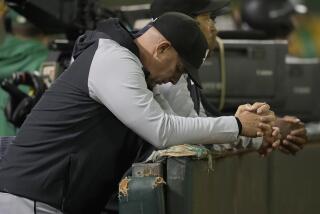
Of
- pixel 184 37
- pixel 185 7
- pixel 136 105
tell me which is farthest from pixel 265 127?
pixel 185 7

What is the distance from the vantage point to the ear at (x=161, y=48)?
3715 millimetres

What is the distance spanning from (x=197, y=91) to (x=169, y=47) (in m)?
0.94

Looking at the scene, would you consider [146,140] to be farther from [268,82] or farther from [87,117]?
[268,82]

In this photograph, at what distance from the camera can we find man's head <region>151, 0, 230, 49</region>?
4641 mm

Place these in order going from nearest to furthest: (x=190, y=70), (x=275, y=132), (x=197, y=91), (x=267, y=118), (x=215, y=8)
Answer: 1. (x=190, y=70)
2. (x=267, y=118)
3. (x=275, y=132)
4. (x=197, y=91)
5. (x=215, y=8)

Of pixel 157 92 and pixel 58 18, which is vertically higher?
pixel 157 92

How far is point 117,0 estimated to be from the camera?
10.5m

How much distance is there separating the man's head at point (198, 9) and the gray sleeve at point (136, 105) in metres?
1.01

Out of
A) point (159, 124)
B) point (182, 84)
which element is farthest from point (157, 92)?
point (159, 124)

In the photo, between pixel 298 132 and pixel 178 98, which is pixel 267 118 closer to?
pixel 178 98

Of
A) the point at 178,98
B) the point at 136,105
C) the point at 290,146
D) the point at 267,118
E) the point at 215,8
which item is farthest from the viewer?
the point at 215,8

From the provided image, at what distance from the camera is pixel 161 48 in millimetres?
3723

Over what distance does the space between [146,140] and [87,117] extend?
0.81 ft

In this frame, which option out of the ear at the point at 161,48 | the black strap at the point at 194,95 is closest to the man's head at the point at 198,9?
the black strap at the point at 194,95
